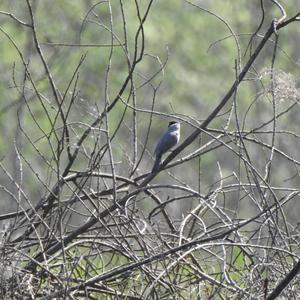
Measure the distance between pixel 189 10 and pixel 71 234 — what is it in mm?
14148

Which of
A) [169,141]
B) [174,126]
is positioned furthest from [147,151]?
[174,126]

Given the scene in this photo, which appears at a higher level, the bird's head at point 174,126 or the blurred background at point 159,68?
the bird's head at point 174,126

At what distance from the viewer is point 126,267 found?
3918mm

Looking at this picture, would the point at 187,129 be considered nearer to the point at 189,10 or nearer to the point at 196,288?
the point at 189,10

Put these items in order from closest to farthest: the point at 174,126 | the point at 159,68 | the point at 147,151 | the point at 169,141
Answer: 1. the point at 147,151
2. the point at 169,141
3. the point at 174,126
4. the point at 159,68

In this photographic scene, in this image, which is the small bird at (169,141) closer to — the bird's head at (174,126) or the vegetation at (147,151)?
the bird's head at (174,126)

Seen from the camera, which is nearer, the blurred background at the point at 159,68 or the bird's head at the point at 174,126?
the bird's head at the point at 174,126

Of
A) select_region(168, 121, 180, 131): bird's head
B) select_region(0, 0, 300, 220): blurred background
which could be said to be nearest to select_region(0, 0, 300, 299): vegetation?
select_region(0, 0, 300, 220): blurred background

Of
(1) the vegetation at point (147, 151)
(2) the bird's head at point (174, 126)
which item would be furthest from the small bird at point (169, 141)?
(1) the vegetation at point (147, 151)

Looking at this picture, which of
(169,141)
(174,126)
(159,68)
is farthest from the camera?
(159,68)

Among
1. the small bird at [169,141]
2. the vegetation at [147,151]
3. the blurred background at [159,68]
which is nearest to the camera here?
the vegetation at [147,151]

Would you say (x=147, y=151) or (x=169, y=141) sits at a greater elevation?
(x=147, y=151)

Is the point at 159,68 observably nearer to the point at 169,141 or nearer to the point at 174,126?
Answer: the point at 174,126

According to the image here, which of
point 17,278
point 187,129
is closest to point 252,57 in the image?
point 17,278
